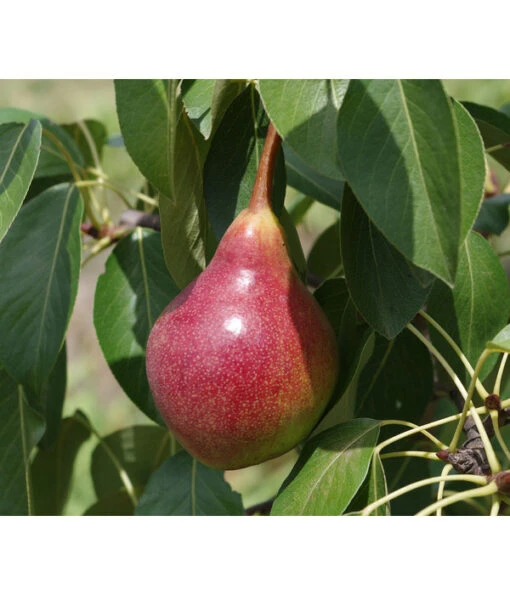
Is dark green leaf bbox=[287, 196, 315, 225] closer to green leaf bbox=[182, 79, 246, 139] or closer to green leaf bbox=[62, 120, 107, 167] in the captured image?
green leaf bbox=[62, 120, 107, 167]

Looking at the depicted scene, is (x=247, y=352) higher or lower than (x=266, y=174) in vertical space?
lower

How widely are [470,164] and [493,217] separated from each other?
0.43m

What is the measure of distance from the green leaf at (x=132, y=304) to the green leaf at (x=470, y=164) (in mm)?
336

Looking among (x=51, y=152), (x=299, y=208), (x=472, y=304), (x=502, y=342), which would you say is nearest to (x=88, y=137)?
(x=51, y=152)

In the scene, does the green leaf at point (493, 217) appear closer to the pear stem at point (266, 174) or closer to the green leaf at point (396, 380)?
the green leaf at point (396, 380)

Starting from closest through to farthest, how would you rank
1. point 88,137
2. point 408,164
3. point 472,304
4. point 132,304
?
point 408,164 → point 472,304 → point 132,304 → point 88,137

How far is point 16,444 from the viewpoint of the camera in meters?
0.95

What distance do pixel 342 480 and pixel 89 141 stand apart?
76 centimetres

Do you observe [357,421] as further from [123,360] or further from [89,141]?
[89,141]

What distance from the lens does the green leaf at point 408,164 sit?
578 mm

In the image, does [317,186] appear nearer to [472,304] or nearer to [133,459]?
[472,304]

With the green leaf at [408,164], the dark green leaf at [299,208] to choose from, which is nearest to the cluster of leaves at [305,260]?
the green leaf at [408,164]

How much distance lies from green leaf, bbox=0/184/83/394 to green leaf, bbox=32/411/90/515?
1.14 feet
